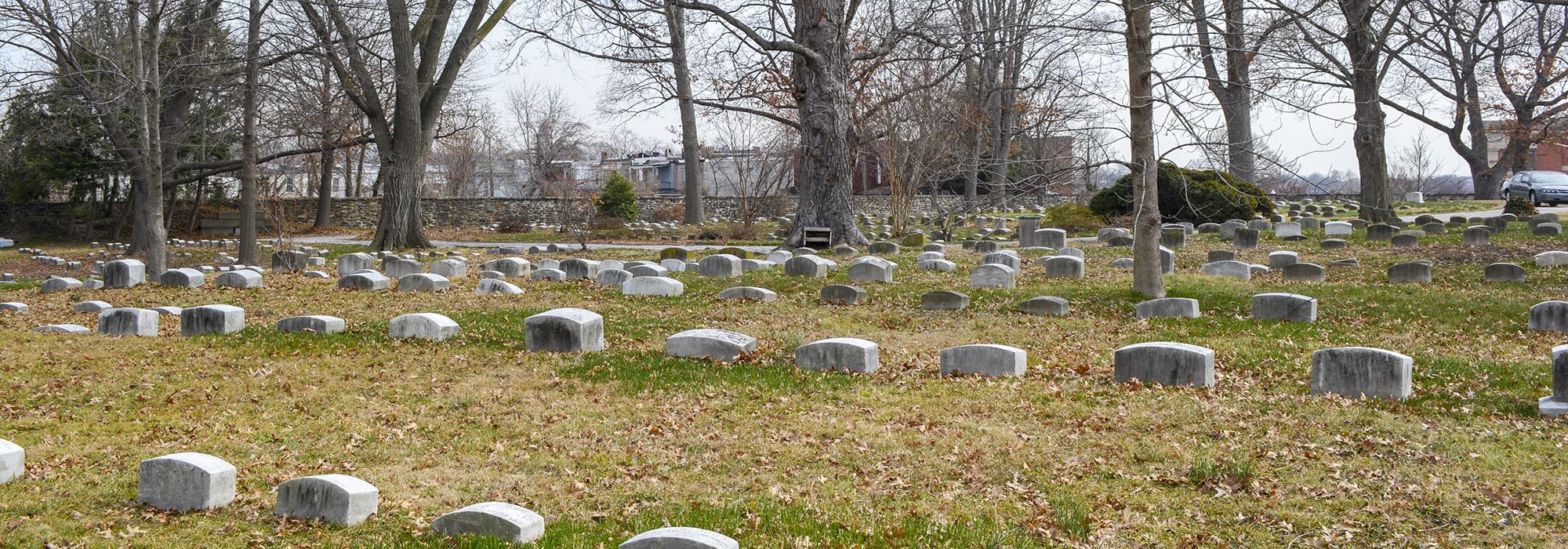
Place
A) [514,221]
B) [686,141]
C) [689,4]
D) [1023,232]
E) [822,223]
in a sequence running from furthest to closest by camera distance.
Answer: [514,221]
[686,141]
[1023,232]
[822,223]
[689,4]

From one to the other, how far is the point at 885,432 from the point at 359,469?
281 cm

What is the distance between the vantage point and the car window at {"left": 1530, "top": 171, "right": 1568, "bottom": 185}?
32.0 metres

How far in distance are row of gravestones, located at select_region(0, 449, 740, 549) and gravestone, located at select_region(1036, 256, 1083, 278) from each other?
9970mm

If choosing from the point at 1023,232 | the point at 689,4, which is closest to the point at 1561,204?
the point at 1023,232

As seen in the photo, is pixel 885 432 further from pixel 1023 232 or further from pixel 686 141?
pixel 686 141

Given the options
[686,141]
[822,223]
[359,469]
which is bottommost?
[359,469]

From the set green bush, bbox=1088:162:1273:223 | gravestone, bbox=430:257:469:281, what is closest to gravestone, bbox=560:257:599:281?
gravestone, bbox=430:257:469:281

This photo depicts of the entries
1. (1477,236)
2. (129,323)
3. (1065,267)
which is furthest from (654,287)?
(1477,236)

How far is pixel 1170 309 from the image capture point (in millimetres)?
10500

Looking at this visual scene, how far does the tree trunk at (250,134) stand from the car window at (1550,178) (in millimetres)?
32918

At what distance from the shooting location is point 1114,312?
35.6 ft

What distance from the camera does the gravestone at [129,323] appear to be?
9914 millimetres

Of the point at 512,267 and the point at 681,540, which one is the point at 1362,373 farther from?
the point at 512,267

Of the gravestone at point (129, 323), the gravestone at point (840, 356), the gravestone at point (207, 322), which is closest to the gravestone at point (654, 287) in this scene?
the gravestone at point (207, 322)
